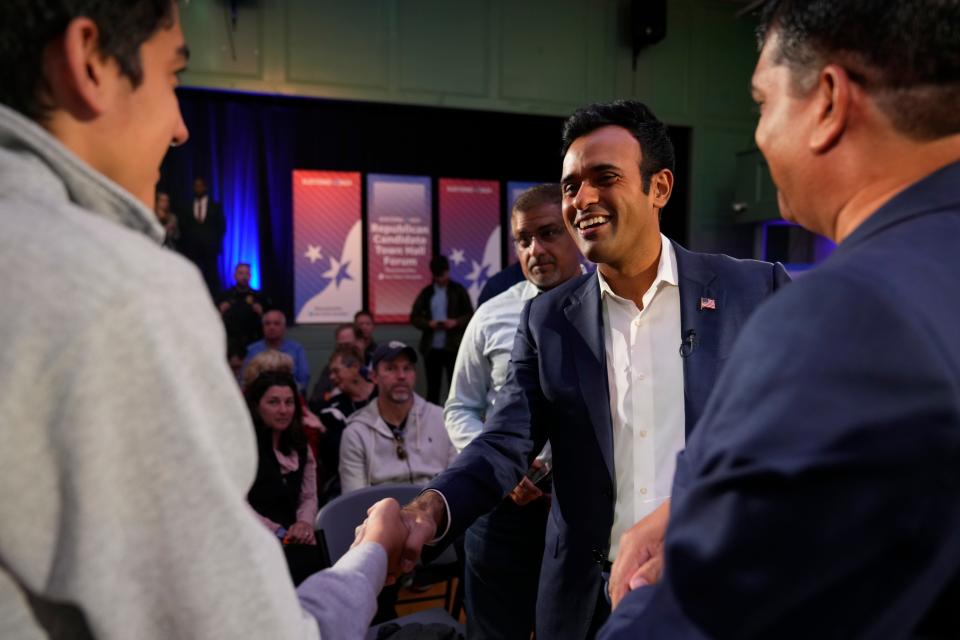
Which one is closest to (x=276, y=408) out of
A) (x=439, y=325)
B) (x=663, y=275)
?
(x=663, y=275)

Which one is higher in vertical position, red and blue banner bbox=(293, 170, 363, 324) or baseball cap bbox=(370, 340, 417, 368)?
red and blue banner bbox=(293, 170, 363, 324)

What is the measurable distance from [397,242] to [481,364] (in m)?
4.92

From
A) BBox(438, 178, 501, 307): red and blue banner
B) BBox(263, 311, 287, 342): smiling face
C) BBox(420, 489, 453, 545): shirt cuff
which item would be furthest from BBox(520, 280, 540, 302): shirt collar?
BBox(438, 178, 501, 307): red and blue banner

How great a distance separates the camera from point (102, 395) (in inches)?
21.0

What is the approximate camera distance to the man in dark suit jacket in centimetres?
693

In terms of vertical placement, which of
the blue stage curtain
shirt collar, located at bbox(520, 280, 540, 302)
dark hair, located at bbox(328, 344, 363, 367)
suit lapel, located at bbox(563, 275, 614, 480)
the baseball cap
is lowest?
dark hair, located at bbox(328, 344, 363, 367)

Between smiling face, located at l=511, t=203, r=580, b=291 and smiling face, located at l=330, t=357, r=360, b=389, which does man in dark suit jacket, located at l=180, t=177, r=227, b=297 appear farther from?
smiling face, located at l=511, t=203, r=580, b=291

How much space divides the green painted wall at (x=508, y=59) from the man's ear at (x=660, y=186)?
562cm

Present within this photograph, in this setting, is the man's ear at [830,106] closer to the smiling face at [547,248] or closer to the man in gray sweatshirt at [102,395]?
the man in gray sweatshirt at [102,395]

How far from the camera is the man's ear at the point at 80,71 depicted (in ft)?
2.05

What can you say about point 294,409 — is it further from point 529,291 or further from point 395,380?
point 529,291

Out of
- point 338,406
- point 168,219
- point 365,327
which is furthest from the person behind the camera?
point 365,327

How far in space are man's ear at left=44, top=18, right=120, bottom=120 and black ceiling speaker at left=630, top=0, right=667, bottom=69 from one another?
25.3ft

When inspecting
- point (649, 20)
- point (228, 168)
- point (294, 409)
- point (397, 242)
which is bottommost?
point (294, 409)
